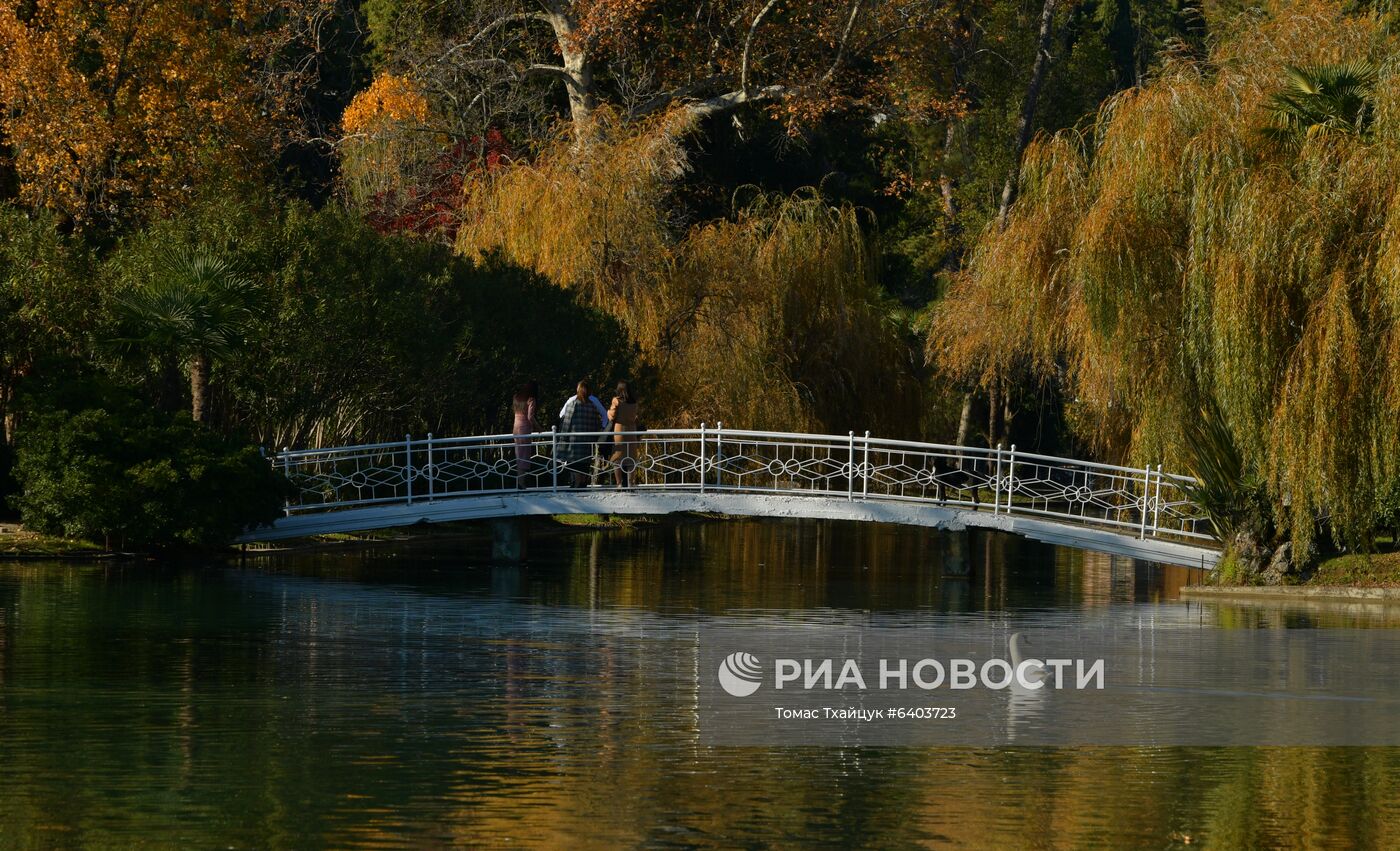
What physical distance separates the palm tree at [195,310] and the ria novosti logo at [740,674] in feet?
37.1

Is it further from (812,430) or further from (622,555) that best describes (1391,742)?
(812,430)

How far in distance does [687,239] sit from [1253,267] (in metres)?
16.1

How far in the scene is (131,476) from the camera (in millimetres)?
24281

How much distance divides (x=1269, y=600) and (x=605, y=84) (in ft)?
83.2

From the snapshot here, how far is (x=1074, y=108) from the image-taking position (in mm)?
50812

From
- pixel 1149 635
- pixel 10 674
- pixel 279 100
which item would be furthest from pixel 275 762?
pixel 279 100

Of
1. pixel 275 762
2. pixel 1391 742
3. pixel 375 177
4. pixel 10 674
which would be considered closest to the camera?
pixel 275 762

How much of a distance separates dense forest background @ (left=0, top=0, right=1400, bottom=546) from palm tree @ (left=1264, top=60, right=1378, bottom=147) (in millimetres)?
64

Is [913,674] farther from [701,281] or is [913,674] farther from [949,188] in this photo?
[949,188]

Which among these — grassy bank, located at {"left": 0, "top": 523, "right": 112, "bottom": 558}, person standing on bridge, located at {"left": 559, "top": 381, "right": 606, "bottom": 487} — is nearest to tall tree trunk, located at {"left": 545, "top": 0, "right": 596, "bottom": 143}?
person standing on bridge, located at {"left": 559, "top": 381, "right": 606, "bottom": 487}

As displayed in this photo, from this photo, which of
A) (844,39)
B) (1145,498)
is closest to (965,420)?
(844,39)

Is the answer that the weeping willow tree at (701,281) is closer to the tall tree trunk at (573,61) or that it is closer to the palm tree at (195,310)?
the tall tree trunk at (573,61)

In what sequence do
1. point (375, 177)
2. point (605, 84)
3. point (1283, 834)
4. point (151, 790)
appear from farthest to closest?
point (605, 84) < point (375, 177) < point (151, 790) < point (1283, 834)

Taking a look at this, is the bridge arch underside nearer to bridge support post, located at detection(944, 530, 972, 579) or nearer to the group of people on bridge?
bridge support post, located at detection(944, 530, 972, 579)
